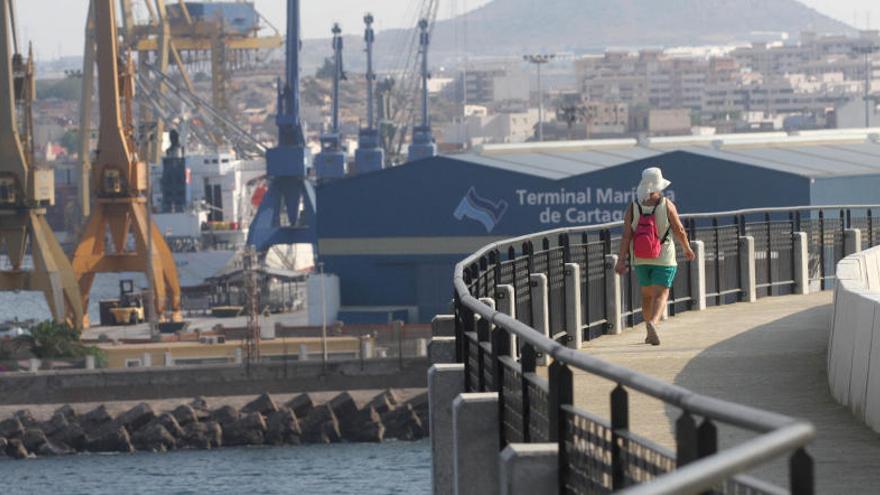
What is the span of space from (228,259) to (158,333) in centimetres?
4729

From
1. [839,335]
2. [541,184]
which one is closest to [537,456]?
[839,335]

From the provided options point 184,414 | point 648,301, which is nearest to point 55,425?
point 184,414

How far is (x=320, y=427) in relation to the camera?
2511 inches

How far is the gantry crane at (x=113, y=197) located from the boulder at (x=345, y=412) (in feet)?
76.6

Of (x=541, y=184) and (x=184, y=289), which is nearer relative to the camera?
(x=541, y=184)

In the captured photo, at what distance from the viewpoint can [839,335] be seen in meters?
10.5

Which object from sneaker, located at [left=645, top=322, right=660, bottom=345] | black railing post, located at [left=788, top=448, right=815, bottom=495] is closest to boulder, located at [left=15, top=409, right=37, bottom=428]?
sneaker, located at [left=645, top=322, right=660, bottom=345]

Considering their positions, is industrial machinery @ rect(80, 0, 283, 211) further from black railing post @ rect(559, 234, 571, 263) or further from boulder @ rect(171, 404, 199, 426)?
black railing post @ rect(559, 234, 571, 263)

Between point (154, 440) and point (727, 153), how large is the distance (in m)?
19.1

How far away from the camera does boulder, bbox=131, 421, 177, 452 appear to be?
207 feet

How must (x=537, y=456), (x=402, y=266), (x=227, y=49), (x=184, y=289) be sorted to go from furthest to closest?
1. (x=227, y=49)
2. (x=184, y=289)
3. (x=402, y=266)
4. (x=537, y=456)

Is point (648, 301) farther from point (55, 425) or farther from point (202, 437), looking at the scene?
point (55, 425)

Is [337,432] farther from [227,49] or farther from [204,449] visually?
[227,49]

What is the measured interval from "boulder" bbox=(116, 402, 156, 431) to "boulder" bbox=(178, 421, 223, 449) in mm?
1237
